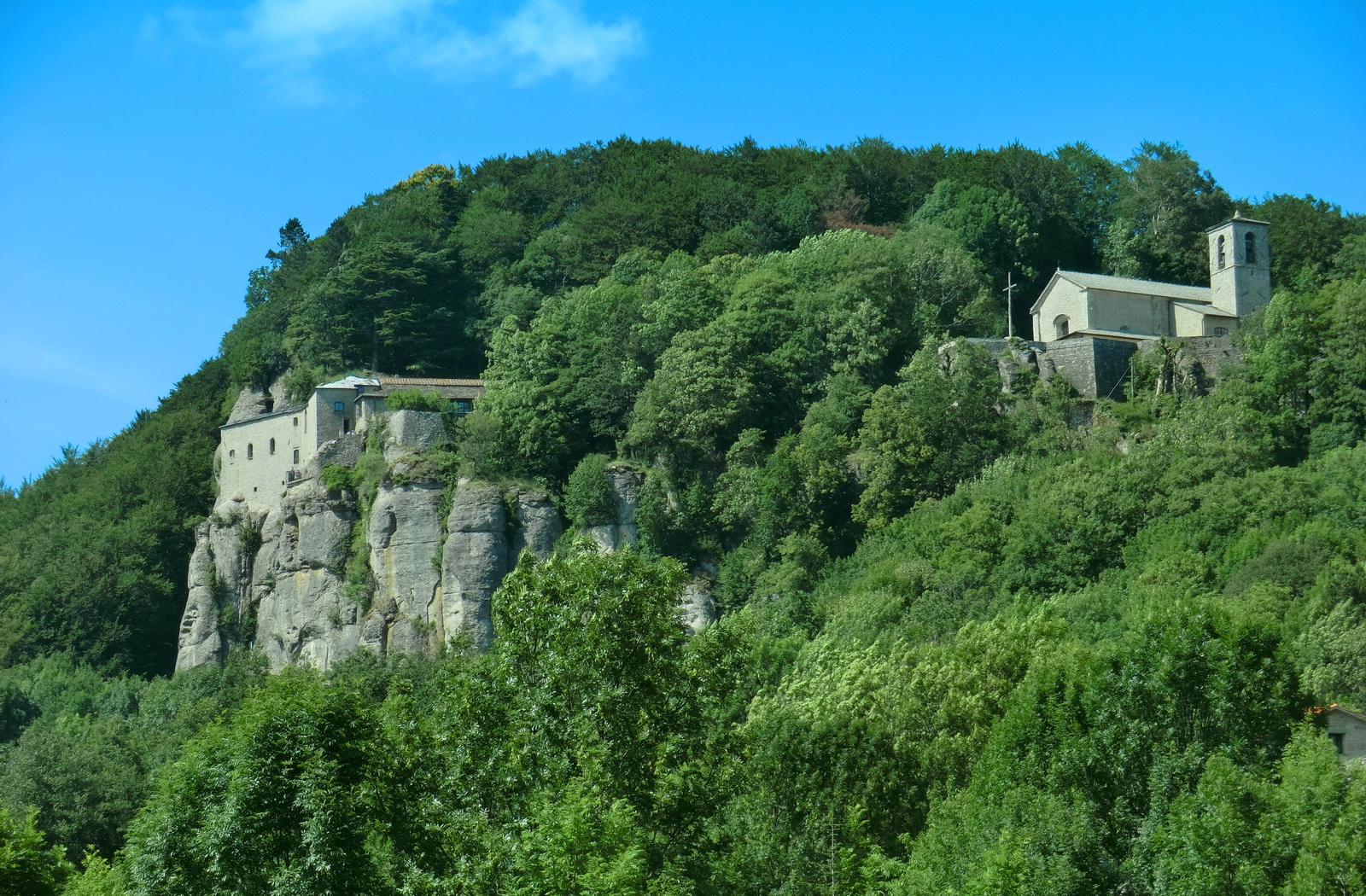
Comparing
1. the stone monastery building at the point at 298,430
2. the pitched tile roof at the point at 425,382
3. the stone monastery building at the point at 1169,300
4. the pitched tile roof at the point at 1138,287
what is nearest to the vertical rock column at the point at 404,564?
the stone monastery building at the point at 298,430

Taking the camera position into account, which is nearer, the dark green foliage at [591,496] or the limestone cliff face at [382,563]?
the dark green foliage at [591,496]

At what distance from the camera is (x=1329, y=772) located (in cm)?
3094

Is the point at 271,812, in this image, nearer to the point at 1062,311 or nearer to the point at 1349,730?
the point at 1349,730

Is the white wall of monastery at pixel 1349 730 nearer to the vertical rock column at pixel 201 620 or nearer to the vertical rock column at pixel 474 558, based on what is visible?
the vertical rock column at pixel 474 558

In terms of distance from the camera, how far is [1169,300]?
61.6 m

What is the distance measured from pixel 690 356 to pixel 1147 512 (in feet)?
54.7

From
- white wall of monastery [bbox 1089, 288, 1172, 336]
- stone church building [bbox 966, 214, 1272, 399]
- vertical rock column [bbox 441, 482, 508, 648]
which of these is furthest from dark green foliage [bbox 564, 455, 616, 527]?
white wall of monastery [bbox 1089, 288, 1172, 336]

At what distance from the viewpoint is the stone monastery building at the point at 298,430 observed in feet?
217

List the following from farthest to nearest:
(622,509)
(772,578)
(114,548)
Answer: (114,548)
(622,509)
(772,578)

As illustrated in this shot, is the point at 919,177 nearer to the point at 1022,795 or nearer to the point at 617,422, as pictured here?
the point at 617,422

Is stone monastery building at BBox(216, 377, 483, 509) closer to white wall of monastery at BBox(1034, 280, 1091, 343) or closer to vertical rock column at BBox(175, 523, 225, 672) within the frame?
vertical rock column at BBox(175, 523, 225, 672)

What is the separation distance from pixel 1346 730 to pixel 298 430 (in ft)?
139

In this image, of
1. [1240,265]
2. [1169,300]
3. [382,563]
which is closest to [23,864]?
[382,563]

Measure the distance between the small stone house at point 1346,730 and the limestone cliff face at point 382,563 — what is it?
21.5 meters
